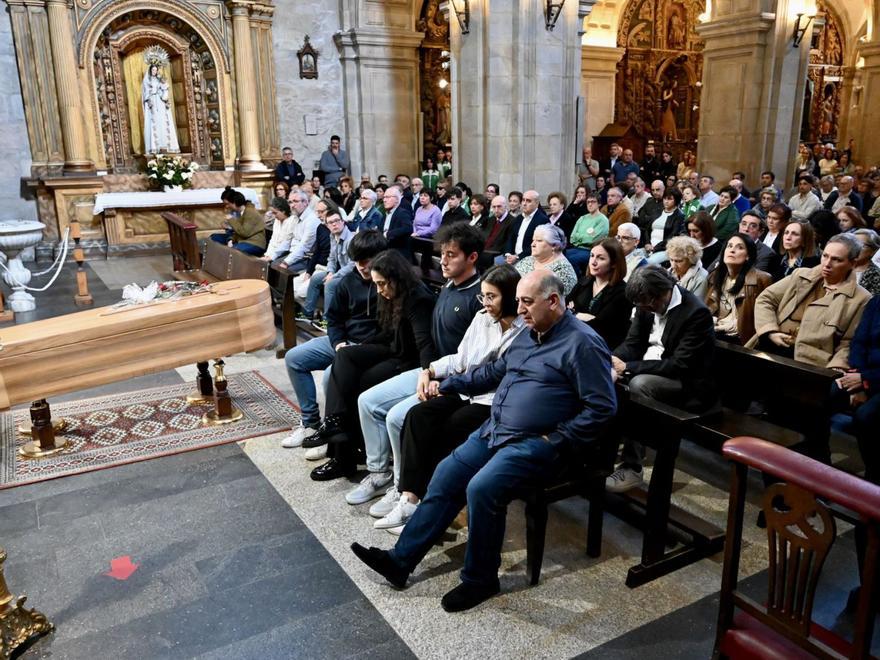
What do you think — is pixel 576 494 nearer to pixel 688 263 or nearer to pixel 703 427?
pixel 703 427

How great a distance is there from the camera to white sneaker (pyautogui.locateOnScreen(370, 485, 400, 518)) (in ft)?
12.5

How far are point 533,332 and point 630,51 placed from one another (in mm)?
16364

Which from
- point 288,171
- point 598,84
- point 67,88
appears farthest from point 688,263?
point 598,84

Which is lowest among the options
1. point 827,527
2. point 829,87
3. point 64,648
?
point 64,648

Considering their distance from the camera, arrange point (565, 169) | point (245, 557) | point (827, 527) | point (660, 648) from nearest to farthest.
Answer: point (827, 527), point (660, 648), point (245, 557), point (565, 169)

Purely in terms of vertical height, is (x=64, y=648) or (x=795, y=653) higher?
(x=795, y=653)

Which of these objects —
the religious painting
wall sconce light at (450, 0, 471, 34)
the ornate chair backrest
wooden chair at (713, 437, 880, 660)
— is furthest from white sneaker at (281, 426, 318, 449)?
the religious painting

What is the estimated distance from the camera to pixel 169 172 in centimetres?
1281

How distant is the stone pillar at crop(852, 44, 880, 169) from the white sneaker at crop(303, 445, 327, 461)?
17180mm

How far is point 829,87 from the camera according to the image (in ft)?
64.2

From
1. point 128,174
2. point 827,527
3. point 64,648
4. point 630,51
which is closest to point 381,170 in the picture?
point 128,174

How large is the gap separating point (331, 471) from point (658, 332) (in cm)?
197

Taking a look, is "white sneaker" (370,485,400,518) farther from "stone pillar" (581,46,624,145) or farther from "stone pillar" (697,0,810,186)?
"stone pillar" (581,46,624,145)

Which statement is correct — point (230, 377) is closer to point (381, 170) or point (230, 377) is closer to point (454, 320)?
point (454, 320)
